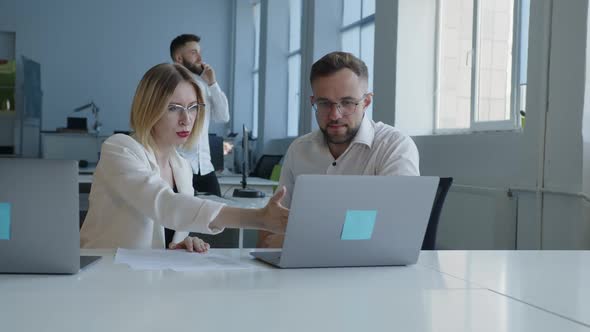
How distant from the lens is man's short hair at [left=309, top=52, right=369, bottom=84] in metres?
2.38

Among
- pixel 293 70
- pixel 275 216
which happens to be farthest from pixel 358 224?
pixel 293 70

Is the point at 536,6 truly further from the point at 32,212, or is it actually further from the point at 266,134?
the point at 266,134

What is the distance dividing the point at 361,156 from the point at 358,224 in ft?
3.30

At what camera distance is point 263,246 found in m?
2.37

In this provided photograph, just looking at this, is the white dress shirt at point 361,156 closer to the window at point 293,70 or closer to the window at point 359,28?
the window at point 359,28

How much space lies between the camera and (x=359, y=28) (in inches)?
255

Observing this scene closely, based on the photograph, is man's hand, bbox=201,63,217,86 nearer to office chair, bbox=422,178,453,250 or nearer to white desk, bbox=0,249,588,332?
office chair, bbox=422,178,453,250

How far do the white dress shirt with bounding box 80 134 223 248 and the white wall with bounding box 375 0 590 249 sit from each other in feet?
6.01

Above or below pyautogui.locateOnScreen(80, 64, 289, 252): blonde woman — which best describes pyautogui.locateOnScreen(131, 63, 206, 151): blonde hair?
above

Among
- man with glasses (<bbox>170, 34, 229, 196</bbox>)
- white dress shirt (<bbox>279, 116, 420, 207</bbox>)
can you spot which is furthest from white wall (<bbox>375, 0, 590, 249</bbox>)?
man with glasses (<bbox>170, 34, 229, 196</bbox>)

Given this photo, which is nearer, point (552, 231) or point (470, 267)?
point (470, 267)

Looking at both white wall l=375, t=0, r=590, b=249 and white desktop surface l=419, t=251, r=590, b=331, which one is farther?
white wall l=375, t=0, r=590, b=249

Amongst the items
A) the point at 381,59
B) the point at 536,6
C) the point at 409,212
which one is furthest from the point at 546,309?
the point at 381,59

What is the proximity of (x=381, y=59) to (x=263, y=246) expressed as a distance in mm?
2924
